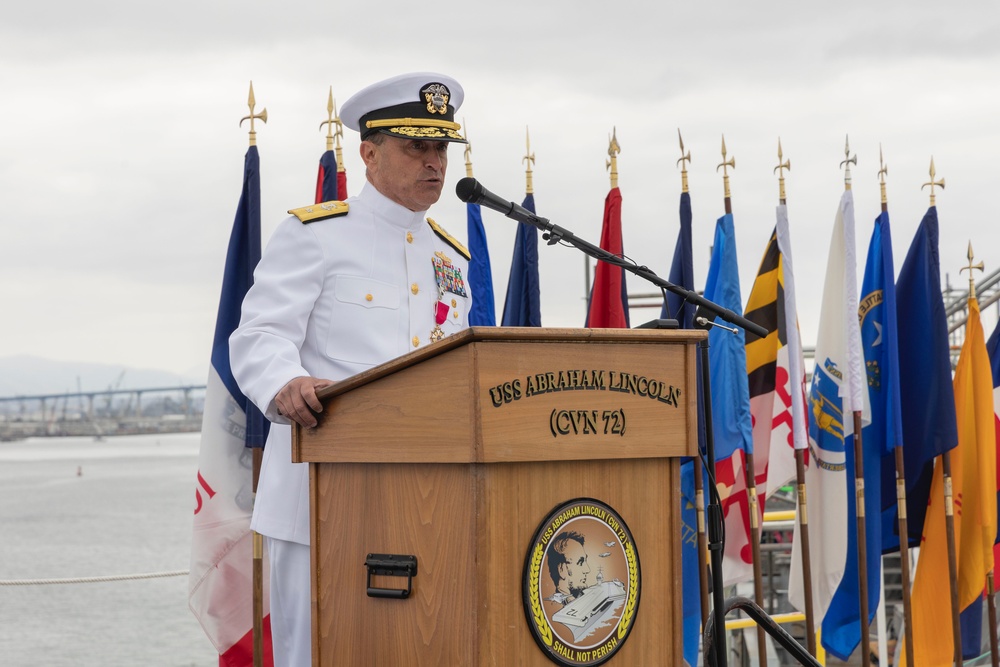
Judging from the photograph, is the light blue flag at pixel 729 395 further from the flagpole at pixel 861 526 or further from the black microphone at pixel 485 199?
the black microphone at pixel 485 199

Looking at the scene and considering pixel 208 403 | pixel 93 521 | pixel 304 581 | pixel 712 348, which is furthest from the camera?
pixel 93 521

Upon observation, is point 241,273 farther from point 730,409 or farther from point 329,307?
point 730,409

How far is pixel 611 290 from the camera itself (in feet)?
12.9

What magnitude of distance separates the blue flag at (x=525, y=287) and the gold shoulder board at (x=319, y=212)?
6.09ft

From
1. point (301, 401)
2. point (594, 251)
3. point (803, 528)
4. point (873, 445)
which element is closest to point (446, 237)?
point (594, 251)

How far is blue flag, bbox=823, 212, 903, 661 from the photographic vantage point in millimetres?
4227

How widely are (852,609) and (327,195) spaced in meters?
2.62

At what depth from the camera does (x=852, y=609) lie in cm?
429

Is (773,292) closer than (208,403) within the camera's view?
No

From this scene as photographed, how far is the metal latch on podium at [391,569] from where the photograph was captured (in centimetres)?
161

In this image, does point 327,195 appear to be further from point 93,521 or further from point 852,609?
point 93,521

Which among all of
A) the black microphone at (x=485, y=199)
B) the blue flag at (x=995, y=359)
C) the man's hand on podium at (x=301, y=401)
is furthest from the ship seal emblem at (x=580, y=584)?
the blue flag at (x=995, y=359)

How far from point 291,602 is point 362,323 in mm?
544

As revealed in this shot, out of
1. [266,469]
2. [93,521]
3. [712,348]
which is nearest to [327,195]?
[712,348]
